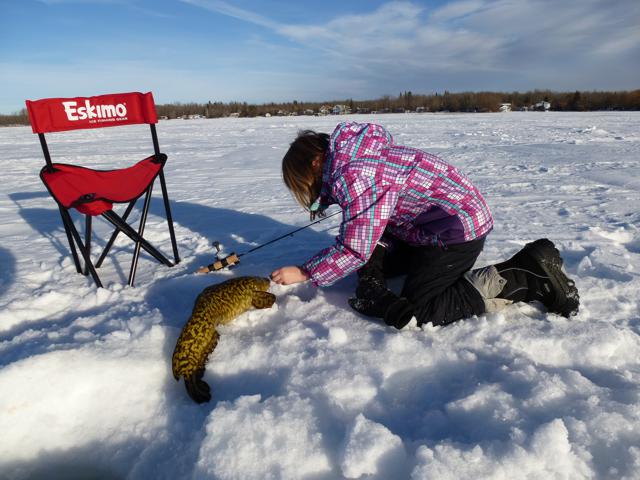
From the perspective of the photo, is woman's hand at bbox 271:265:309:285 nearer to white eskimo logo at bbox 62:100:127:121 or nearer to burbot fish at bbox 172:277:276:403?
burbot fish at bbox 172:277:276:403

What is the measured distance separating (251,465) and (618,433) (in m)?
1.11

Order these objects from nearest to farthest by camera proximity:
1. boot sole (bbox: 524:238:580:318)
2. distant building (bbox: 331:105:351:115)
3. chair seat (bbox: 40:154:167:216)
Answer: boot sole (bbox: 524:238:580:318) < chair seat (bbox: 40:154:167:216) < distant building (bbox: 331:105:351:115)

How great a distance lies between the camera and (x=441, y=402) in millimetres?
1486

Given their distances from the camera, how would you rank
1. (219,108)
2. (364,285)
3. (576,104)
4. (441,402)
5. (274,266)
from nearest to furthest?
(441,402), (364,285), (274,266), (576,104), (219,108)

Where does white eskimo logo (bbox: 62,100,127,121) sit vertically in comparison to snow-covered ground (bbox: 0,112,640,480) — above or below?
above

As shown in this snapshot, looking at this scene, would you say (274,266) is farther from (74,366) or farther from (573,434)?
(573,434)

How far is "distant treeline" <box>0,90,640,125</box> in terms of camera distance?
22.7 meters

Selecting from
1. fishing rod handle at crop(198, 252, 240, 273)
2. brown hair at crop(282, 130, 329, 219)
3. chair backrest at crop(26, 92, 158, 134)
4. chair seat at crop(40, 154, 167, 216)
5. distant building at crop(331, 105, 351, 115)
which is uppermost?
chair backrest at crop(26, 92, 158, 134)

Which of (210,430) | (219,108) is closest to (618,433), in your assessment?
(210,430)

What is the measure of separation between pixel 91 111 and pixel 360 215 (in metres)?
1.72

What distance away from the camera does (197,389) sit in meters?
1.58

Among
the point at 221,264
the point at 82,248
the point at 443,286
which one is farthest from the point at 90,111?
the point at 443,286

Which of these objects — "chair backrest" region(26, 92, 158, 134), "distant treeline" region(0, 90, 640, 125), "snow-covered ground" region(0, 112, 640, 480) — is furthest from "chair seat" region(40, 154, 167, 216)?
"distant treeline" region(0, 90, 640, 125)

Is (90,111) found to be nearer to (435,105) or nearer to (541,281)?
(541,281)
